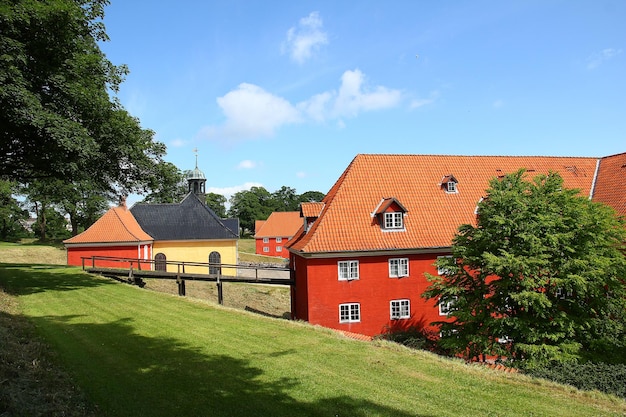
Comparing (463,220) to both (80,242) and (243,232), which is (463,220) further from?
(243,232)

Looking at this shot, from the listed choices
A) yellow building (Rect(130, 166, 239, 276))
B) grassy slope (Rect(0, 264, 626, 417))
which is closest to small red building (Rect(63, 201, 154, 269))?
yellow building (Rect(130, 166, 239, 276))

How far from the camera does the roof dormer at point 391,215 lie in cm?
2334

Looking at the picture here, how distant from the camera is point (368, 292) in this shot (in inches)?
896

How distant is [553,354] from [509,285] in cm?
269

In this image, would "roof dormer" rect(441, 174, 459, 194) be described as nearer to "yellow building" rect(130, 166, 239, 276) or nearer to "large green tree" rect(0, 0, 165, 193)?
"large green tree" rect(0, 0, 165, 193)

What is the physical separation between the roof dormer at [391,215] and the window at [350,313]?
178 inches

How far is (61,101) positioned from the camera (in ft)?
51.7

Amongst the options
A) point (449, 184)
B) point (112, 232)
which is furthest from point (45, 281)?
point (449, 184)

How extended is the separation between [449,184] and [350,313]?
397 inches

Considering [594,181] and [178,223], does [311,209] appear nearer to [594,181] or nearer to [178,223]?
[594,181]

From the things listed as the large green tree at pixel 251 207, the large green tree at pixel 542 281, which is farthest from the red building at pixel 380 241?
the large green tree at pixel 251 207

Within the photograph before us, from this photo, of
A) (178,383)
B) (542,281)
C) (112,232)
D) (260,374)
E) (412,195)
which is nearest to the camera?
(178,383)

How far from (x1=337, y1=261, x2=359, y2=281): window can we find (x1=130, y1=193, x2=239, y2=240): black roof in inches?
769

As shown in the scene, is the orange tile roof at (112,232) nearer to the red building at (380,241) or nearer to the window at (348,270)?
the red building at (380,241)
